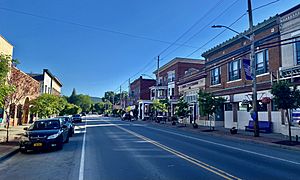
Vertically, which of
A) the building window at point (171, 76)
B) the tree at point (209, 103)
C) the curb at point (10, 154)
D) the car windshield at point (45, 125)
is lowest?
the curb at point (10, 154)

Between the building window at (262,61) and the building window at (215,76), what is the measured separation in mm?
7738

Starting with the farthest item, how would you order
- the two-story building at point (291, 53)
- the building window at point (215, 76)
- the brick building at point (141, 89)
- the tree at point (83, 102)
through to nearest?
the tree at point (83, 102) < the brick building at point (141, 89) < the building window at point (215, 76) < the two-story building at point (291, 53)

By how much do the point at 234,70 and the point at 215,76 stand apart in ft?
14.3

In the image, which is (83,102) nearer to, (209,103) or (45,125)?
(209,103)

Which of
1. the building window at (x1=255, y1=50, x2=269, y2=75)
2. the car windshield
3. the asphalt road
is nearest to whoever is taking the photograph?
the asphalt road

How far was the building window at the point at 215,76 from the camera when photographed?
110 feet

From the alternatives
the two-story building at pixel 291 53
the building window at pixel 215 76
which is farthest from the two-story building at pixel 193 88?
the two-story building at pixel 291 53

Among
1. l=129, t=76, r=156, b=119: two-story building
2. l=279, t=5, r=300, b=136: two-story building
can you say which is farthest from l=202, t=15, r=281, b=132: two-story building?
l=129, t=76, r=156, b=119: two-story building

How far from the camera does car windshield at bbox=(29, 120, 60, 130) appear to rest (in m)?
14.3

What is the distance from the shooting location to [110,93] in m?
163

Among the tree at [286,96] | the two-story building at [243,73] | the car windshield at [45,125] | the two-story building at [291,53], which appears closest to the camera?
the car windshield at [45,125]

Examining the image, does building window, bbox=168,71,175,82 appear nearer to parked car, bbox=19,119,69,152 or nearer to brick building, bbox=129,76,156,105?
brick building, bbox=129,76,156,105

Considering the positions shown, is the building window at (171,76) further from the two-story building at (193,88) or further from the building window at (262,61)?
the building window at (262,61)

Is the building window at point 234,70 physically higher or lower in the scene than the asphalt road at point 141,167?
higher
